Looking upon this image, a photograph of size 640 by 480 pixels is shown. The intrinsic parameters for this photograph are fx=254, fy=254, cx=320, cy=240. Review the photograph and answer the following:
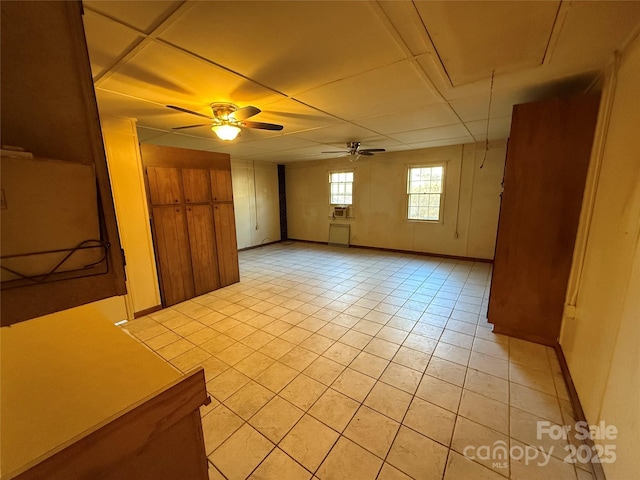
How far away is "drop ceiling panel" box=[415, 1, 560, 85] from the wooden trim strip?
2.05 m

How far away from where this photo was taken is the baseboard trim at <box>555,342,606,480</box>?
136 centimetres

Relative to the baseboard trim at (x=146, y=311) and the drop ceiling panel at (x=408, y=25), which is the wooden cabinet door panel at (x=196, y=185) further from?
the drop ceiling panel at (x=408, y=25)

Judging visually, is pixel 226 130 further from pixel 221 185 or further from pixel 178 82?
pixel 221 185

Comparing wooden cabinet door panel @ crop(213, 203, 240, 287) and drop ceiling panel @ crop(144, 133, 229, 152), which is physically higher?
drop ceiling panel @ crop(144, 133, 229, 152)

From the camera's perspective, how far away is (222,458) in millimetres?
1521

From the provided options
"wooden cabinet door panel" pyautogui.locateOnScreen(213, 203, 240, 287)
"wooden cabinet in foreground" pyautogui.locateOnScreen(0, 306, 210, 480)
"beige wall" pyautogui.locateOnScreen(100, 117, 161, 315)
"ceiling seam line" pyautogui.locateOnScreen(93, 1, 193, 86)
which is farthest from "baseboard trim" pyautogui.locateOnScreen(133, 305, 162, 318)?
"ceiling seam line" pyautogui.locateOnScreen(93, 1, 193, 86)

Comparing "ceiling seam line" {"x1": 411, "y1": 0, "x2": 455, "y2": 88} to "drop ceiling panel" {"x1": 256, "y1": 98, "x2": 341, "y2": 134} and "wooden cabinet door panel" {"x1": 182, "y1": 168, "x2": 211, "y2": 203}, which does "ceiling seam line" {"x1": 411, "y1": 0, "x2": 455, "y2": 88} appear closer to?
"drop ceiling panel" {"x1": 256, "y1": 98, "x2": 341, "y2": 134}

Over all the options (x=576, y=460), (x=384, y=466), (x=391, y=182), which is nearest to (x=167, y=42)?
(x=384, y=466)

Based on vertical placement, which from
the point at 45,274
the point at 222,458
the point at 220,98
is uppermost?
the point at 220,98

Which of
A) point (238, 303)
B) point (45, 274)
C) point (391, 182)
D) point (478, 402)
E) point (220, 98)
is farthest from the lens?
point (391, 182)

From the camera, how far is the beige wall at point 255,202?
6.68 metres

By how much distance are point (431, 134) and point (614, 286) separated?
133 inches

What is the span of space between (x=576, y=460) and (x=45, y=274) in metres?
2.58

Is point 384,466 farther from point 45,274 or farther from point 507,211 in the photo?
point 507,211
